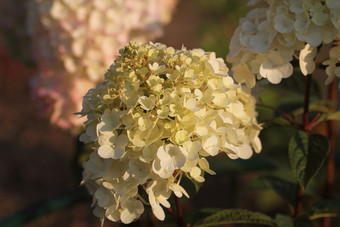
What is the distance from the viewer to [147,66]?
23.7 inches

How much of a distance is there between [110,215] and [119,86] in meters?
0.18

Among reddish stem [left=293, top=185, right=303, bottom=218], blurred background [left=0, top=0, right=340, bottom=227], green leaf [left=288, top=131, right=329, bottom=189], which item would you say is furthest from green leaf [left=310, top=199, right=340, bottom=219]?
blurred background [left=0, top=0, right=340, bottom=227]

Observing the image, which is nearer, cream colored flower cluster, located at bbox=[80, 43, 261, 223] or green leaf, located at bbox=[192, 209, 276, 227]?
cream colored flower cluster, located at bbox=[80, 43, 261, 223]

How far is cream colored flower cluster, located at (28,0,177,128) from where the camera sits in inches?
43.4

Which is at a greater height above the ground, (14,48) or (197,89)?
(14,48)

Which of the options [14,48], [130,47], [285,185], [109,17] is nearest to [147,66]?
[130,47]

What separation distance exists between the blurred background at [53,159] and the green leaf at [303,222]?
29 centimetres

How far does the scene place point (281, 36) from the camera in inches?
25.4

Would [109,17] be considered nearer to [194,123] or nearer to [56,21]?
[56,21]

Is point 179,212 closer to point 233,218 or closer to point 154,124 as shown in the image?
point 233,218

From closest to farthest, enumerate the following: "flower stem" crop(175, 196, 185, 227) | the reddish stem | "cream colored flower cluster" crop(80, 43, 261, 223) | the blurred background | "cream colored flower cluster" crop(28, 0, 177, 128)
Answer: "cream colored flower cluster" crop(80, 43, 261, 223) → "flower stem" crop(175, 196, 185, 227) → the reddish stem → "cream colored flower cluster" crop(28, 0, 177, 128) → the blurred background

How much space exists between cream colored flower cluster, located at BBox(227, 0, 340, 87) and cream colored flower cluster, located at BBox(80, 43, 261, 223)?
2.9 inches

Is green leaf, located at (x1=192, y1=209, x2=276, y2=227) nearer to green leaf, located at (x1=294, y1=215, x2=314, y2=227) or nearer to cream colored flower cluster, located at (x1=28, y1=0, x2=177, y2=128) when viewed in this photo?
green leaf, located at (x1=294, y1=215, x2=314, y2=227)

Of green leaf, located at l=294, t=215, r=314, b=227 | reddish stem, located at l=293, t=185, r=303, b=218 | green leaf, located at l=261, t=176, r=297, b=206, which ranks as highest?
green leaf, located at l=261, t=176, r=297, b=206
